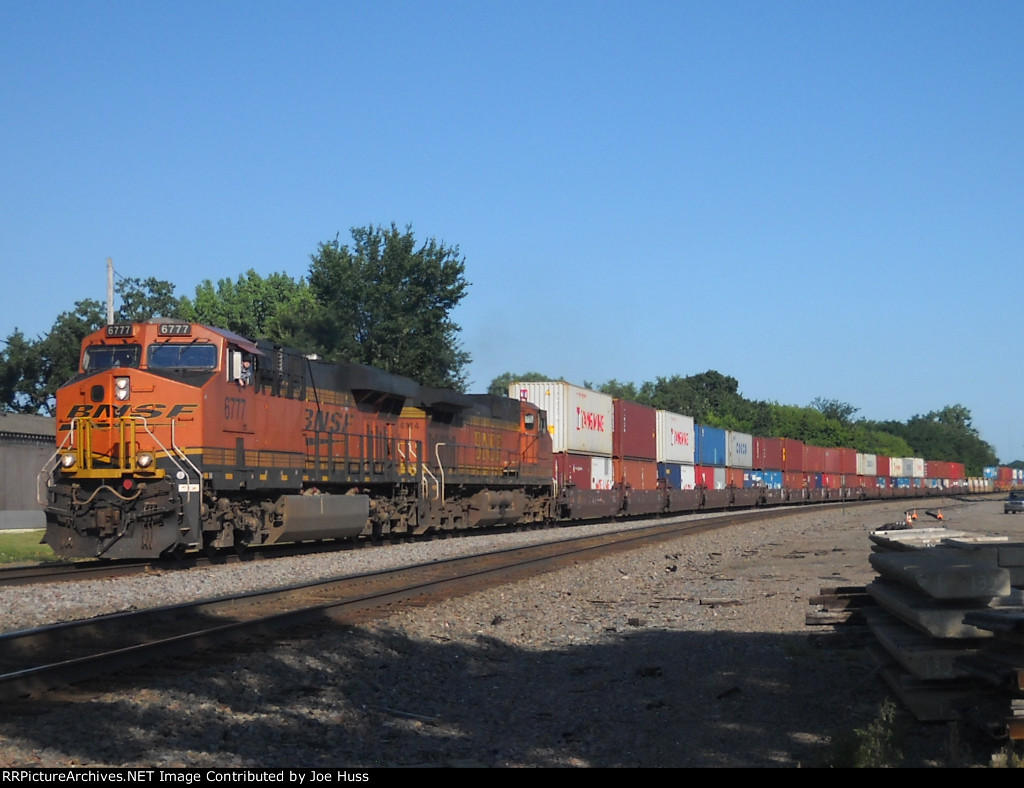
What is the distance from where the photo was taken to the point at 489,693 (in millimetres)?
8094

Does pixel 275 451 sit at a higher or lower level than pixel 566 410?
lower

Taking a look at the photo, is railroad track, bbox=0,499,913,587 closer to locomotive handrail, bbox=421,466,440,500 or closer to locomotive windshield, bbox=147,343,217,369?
locomotive handrail, bbox=421,466,440,500

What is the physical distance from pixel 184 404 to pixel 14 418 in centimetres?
2739

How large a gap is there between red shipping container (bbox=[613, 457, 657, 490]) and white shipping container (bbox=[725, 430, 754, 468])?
34.1 feet

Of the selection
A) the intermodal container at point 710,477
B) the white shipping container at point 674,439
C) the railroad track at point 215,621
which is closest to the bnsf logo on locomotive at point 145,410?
the railroad track at point 215,621

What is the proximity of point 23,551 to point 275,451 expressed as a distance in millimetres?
8786

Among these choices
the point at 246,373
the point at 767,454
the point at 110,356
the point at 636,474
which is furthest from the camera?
the point at 767,454

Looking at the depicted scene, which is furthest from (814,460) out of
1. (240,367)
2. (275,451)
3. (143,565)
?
(143,565)

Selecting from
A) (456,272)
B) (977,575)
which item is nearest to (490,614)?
(977,575)

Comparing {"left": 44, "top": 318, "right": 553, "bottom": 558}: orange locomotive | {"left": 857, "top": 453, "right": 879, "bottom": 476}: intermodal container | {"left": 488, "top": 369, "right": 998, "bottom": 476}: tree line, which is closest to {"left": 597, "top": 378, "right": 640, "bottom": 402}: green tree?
{"left": 488, "top": 369, "right": 998, "bottom": 476}: tree line

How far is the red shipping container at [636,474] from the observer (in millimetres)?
37656

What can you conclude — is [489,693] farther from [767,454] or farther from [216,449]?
[767,454]

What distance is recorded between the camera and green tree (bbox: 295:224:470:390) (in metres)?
49.2

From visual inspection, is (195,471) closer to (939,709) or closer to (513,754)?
(513,754)
